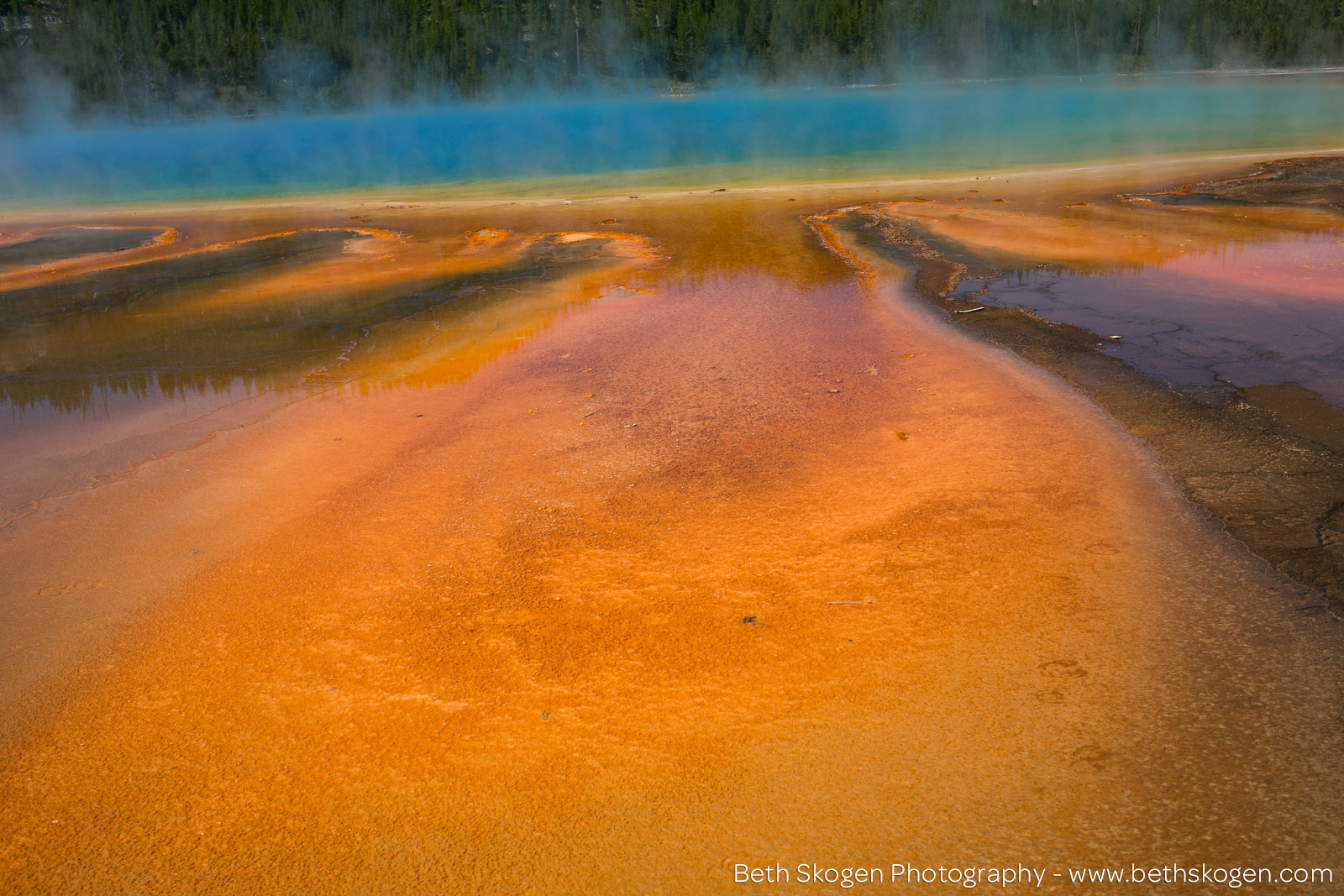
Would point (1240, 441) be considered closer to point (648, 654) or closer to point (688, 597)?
point (688, 597)

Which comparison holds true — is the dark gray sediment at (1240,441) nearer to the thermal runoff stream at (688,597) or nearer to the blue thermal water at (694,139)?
the thermal runoff stream at (688,597)

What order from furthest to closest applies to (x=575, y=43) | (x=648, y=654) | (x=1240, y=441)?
(x=575, y=43) < (x=1240, y=441) < (x=648, y=654)

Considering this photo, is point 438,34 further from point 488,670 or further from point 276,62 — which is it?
point 488,670

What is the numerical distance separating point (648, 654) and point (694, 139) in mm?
29957

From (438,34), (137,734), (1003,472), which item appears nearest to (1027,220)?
(1003,472)

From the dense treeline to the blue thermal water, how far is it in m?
4.44

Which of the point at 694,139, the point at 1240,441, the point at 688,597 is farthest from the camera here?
the point at 694,139

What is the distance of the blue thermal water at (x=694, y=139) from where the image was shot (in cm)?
2144

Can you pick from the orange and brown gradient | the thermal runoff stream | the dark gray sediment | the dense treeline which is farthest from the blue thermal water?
the orange and brown gradient

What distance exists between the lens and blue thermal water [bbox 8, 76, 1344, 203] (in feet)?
70.3

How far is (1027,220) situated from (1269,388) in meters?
6.50

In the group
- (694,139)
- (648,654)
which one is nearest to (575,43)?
(694,139)

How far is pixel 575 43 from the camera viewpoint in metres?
64.9

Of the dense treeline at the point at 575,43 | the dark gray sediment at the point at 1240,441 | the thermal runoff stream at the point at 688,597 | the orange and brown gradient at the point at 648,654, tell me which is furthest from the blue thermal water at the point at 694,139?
the orange and brown gradient at the point at 648,654
